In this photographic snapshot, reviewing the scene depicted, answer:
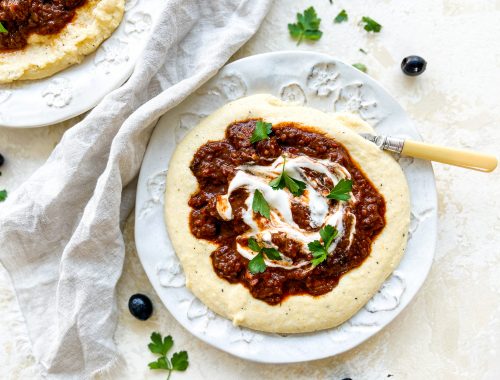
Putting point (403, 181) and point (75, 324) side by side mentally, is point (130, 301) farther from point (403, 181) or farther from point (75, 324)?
point (403, 181)

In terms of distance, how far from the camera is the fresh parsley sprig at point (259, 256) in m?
4.04

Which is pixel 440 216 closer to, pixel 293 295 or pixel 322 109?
pixel 322 109

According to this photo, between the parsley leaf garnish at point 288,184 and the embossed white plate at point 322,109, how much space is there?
67 cm

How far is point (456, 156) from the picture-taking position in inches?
161

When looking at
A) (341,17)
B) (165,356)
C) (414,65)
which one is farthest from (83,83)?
(414,65)

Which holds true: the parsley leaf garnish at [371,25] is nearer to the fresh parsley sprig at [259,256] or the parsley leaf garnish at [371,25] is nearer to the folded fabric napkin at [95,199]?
the folded fabric napkin at [95,199]

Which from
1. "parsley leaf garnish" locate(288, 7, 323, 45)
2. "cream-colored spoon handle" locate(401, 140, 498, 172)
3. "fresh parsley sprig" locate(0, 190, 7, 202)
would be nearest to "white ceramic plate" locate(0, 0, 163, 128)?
"fresh parsley sprig" locate(0, 190, 7, 202)

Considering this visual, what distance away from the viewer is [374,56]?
15.4 feet

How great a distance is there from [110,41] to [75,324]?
224 cm

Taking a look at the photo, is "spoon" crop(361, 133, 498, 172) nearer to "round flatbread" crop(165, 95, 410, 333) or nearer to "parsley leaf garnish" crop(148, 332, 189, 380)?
"round flatbread" crop(165, 95, 410, 333)

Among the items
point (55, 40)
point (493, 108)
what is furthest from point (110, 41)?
point (493, 108)

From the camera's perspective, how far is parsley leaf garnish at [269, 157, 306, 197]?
405cm

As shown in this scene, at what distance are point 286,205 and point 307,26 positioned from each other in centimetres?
154

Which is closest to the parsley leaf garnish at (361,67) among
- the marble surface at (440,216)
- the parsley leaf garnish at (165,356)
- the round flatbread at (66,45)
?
the marble surface at (440,216)
